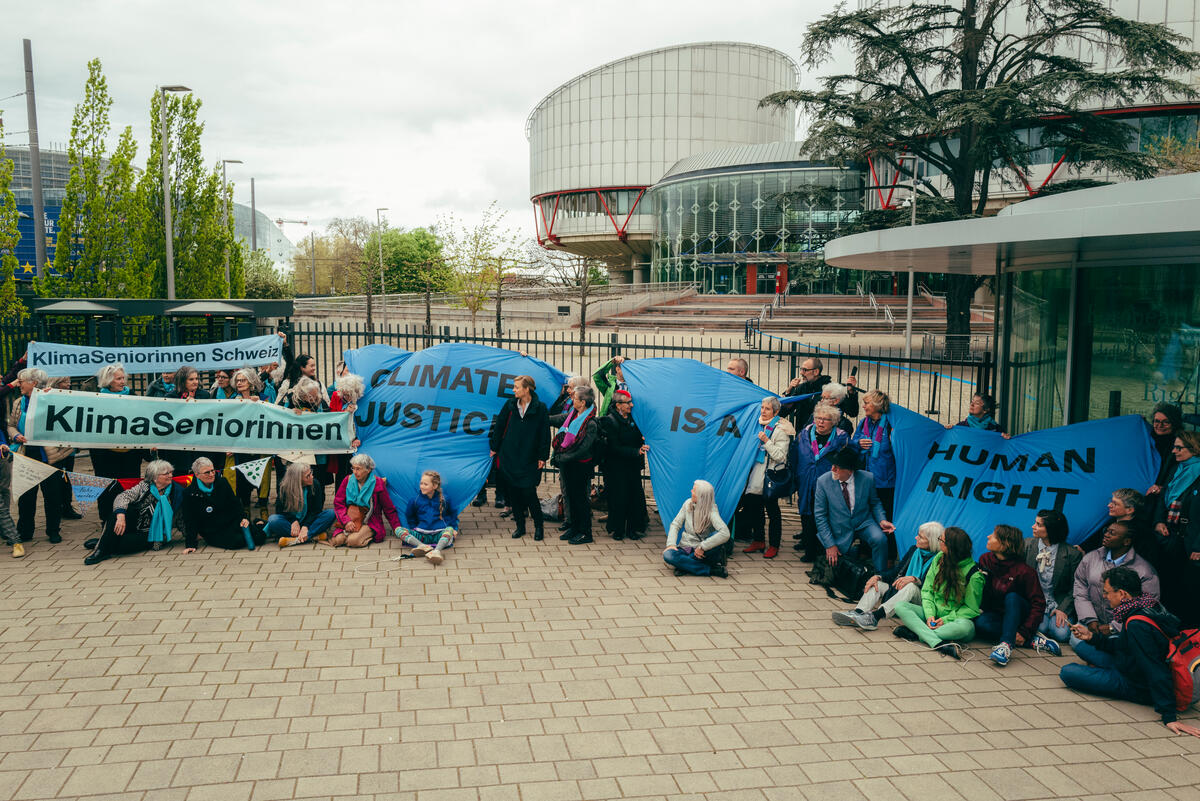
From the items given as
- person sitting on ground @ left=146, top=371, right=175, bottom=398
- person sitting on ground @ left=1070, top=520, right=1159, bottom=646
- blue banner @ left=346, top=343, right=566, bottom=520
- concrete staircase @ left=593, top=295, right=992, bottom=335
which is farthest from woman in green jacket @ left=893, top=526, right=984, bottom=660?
concrete staircase @ left=593, top=295, right=992, bottom=335

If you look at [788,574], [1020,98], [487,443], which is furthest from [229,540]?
[1020,98]

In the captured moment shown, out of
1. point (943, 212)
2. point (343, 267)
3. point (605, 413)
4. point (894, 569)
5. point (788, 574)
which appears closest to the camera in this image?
point (894, 569)

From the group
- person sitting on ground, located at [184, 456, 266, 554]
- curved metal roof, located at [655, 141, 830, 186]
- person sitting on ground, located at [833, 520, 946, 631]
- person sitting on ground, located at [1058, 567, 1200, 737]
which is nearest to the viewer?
person sitting on ground, located at [1058, 567, 1200, 737]

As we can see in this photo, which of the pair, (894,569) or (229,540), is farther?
(229,540)

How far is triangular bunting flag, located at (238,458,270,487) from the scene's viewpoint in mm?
9734

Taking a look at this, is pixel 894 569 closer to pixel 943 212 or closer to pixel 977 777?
pixel 977 777

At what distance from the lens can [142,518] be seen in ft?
29.2

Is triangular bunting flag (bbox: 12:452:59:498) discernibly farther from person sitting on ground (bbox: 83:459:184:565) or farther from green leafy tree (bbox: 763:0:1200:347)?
green leafy tree (bbox: 763:0:1200:347)

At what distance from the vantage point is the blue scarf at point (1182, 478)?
259 inches

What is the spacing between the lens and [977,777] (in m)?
4.94

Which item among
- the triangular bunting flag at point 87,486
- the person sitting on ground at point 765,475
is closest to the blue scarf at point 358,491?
the triangular bunting flag at point 87,486

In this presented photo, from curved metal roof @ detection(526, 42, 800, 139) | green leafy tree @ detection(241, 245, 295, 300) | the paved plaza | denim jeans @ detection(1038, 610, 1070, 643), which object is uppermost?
curved metal roof @ detection(526, 42, 800, 139)

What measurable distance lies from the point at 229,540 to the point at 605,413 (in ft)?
14.3

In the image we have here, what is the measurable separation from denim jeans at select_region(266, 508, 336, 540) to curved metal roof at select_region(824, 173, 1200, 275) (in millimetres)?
7041
